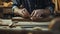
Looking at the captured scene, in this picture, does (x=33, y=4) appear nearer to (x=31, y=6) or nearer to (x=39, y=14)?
(x=31, y=6)

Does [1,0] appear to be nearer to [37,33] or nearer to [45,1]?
[45,1]

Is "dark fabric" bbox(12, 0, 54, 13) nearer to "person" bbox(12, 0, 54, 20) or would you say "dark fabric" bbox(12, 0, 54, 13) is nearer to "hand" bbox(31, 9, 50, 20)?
"person" bbox(12, 0, 54, 20)

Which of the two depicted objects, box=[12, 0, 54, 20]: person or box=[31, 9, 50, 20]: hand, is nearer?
box=[31, 9, 50, 20]: hand

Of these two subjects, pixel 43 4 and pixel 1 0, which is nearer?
pixel 43 4

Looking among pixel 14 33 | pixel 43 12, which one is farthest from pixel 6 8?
pixel 14 33

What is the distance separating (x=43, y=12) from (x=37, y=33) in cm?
49

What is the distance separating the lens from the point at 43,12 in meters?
0.77

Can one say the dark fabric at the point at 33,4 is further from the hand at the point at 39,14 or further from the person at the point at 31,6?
the hand at the point at 39,14

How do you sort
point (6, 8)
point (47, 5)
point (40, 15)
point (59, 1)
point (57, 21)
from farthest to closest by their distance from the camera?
point (6, 8) < point (59, 1) < point (47, 5) < point (40, 15) < point (57, 21)

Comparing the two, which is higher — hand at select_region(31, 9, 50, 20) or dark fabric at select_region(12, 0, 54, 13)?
dark fabric at select_region(12, 0, 54, 13)

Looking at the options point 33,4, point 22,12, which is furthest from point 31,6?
point 22,12

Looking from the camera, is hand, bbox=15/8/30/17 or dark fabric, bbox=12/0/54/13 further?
dark fabric, bbox=12/0/54/13

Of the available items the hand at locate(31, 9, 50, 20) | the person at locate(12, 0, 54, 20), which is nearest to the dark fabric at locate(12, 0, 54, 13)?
the person at locate(12, 0, 54, 20)

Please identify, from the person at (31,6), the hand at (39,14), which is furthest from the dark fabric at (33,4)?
the hand at (39,14)
